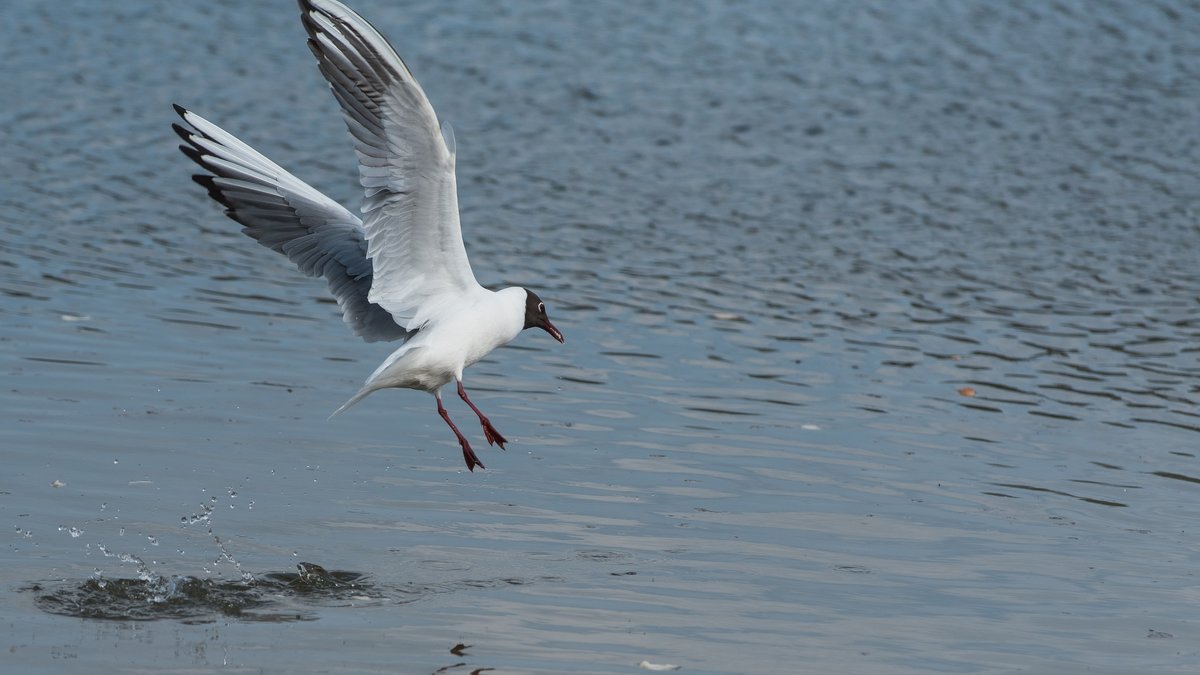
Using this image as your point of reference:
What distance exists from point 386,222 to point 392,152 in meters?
0.47

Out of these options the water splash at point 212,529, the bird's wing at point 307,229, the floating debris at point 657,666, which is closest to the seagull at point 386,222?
the bird's wing at point 307,229

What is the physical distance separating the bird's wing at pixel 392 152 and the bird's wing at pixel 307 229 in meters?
0.86

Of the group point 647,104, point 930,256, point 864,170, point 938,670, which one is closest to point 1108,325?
point 930,256

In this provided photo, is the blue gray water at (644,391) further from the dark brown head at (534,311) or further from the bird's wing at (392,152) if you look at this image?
the bird's wing at (392,152)

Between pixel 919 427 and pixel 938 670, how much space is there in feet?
12.7

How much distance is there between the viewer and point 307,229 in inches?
379

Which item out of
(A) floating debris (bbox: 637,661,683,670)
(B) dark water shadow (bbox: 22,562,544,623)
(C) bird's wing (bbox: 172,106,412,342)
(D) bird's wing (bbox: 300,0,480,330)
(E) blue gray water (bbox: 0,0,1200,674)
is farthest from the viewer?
(C) bird's wing (bbox: 172,106,412,342)

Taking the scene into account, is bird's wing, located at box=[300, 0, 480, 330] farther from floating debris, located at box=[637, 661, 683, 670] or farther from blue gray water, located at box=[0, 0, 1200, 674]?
floating debris, located at box=[637, 661, 683, 670]

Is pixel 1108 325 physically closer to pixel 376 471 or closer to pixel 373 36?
pixel 376 471

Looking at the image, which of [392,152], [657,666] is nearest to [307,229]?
[392,152]

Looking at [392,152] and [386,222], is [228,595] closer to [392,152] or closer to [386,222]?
[386,222]

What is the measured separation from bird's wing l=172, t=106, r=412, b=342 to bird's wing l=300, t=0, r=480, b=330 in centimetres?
86

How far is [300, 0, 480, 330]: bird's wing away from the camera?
7.82m

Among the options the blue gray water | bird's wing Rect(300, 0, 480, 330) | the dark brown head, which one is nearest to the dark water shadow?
the blue gray water
